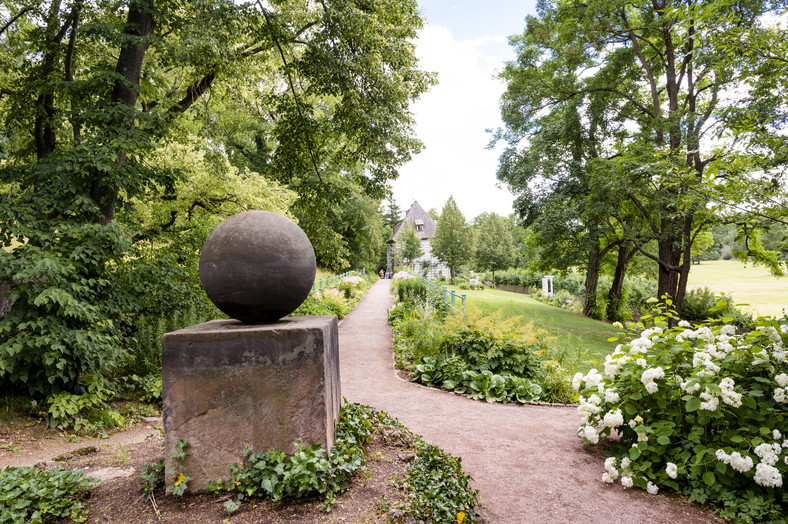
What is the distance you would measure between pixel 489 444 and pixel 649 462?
5.48ft

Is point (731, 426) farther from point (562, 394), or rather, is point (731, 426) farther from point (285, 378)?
point (285, 378)

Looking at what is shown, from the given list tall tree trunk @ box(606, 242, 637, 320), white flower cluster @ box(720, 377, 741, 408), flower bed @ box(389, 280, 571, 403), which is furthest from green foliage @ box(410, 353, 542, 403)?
tall tree trunk @ box(606, 242, 637, 320)

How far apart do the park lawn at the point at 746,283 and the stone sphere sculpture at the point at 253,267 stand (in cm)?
2251

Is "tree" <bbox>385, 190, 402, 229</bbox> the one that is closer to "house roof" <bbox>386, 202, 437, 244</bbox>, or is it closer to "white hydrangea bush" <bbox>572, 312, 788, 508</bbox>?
"house roof" <bbox>386, 202, 437, 244</bbox>

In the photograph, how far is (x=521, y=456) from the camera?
461cm

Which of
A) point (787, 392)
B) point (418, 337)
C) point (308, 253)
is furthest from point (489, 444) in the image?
point (418, 337)

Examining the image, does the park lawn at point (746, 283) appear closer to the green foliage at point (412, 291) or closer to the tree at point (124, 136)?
the green foliage at point (412, 291)

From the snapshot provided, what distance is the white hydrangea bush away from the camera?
135 inches

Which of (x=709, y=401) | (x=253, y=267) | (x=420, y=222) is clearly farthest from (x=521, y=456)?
(x=420, y=222)

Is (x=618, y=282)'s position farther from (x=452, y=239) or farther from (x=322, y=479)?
(x=322, y=479)

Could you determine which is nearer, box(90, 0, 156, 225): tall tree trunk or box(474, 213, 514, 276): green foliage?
box(90, 0, 156, 225): tall tree trunk

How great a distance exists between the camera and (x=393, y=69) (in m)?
9.02

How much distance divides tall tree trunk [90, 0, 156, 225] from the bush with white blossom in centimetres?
745

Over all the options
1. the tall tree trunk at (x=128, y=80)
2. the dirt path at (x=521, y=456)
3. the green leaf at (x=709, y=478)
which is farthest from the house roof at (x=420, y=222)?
the green leaf at (x=709, y=478)
